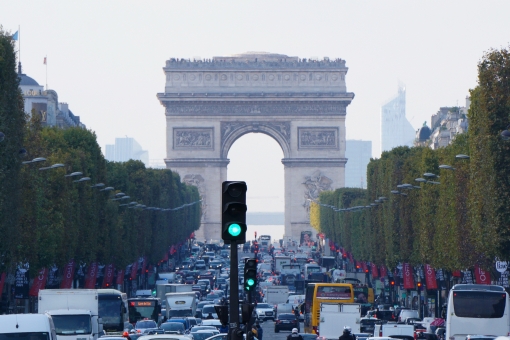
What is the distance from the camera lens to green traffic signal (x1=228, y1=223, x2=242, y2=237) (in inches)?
800

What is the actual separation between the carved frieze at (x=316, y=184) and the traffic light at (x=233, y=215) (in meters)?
117

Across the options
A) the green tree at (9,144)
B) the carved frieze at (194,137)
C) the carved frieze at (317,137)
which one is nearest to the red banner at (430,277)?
the green tree at (9,144)

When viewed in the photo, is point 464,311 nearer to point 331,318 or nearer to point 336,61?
point 331,318

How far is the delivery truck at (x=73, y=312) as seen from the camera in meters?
37.7

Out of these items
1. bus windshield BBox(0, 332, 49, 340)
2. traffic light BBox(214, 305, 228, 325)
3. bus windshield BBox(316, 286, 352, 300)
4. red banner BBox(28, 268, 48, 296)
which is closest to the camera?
traffic light BBox(214, 305, 228, 325)

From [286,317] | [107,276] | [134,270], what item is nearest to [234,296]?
[286,317]

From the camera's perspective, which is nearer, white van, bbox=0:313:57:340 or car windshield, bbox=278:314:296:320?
white van, bbox=0:313:57:340

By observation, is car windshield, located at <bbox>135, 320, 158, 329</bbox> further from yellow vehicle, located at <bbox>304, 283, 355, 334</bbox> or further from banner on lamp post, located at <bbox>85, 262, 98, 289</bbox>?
banner on lamp post, located at <bbox>85, 262, 98, 289</bbox>

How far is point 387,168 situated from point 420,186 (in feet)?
49.1

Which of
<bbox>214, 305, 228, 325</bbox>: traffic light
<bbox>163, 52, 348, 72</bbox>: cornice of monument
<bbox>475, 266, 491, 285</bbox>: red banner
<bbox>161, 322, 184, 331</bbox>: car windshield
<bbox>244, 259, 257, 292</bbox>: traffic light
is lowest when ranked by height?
<bbox>161, 322, 184, 331</bbox>: car windshield

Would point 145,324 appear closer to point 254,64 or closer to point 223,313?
point 223,313

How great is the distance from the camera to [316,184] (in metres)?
138

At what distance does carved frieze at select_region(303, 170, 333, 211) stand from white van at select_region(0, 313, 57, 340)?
11088 centimetres

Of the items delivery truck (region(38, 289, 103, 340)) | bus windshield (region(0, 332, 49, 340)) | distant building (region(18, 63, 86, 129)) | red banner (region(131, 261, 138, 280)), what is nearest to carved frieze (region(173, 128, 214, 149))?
distant building (region(18, 63, 86, 129))
